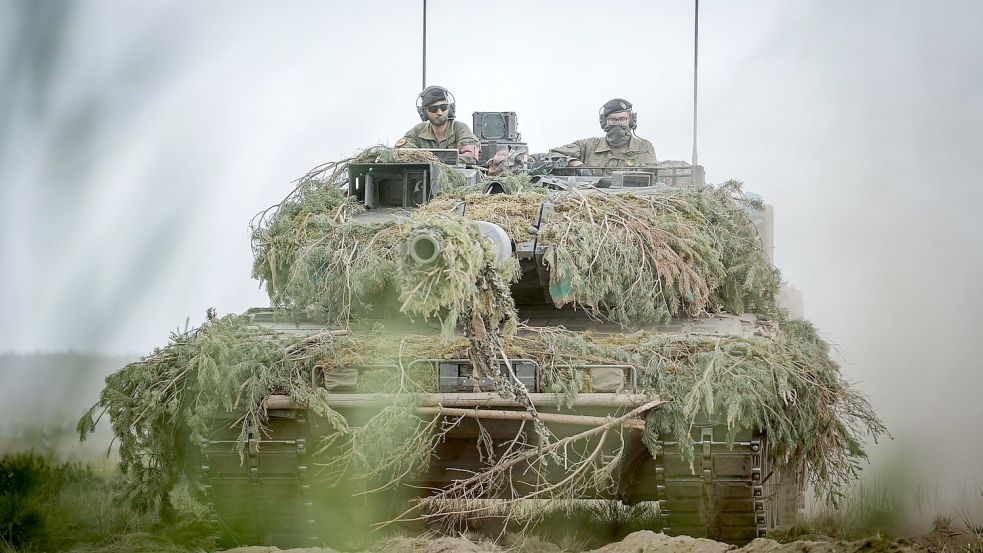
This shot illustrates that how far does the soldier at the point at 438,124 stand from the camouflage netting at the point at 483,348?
10.0 ft

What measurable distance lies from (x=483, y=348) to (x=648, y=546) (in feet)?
5.39

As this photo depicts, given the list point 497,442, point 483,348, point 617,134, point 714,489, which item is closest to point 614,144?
point 617,134

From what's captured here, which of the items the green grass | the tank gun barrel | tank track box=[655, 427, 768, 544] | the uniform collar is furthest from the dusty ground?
the uniform collar

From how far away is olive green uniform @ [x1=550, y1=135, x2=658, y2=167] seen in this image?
13.4m

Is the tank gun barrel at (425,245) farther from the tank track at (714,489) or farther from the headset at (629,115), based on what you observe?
the headset at (629,115)

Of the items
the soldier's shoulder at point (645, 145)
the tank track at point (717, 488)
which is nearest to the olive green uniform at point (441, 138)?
the soldier's shoulder at point (645, 145)

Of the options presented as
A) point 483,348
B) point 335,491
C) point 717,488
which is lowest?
point 335,491

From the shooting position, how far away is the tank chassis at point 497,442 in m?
7.89

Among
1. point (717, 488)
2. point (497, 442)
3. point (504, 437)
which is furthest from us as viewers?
point (497, 442)

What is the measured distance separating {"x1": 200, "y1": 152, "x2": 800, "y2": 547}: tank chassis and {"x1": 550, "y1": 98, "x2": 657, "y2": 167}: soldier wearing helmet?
4.55 m

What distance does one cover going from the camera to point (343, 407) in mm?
7996

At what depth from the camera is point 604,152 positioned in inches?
538

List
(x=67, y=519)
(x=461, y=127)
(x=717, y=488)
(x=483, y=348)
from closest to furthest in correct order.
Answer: (x=483, y=348) < (x=717, y=488) < (x=67, y=519) < (x=461, y=127)

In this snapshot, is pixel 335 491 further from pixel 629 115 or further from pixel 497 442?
pixel 629 115
